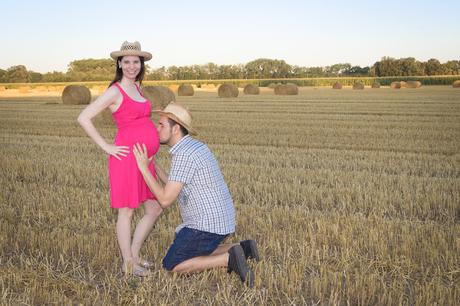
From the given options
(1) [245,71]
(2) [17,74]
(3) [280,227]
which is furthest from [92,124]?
(1) [245,71]

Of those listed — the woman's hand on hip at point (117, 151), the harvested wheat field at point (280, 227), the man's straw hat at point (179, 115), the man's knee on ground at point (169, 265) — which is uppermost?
the man's straw hat at point (179, 115)

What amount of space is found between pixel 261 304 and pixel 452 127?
13.3 m

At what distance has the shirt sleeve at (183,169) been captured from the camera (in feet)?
14.0

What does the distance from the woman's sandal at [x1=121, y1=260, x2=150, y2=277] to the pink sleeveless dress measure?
489 mm

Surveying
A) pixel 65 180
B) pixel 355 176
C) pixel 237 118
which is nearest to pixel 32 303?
pixel 65 180

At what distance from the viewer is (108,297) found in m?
3.98

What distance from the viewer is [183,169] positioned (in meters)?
4.28

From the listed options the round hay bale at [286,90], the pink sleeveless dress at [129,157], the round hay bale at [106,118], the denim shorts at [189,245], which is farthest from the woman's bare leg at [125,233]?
the round hay bale at [286,90]

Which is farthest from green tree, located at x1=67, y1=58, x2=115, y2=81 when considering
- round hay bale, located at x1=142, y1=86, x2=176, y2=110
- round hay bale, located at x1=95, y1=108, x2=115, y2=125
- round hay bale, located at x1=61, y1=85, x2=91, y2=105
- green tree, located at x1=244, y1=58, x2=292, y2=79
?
round hay bale, located at x1=95, y1=108, x2=115, y2=125

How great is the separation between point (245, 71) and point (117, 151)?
10664 cm

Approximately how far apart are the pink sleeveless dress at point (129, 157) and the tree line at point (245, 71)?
82.8 metres

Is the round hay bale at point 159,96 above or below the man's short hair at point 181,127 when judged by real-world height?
below

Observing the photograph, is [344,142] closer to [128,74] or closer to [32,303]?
[128,74]

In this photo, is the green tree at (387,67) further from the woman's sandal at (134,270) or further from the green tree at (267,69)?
the woman's sandal at (134,270)
